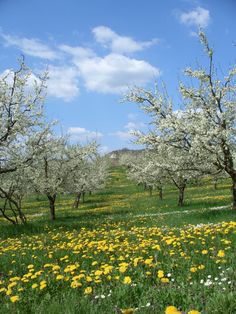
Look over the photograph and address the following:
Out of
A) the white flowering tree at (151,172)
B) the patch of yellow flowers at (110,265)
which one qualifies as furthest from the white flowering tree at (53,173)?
the patch of yellow flowers at (110,265)

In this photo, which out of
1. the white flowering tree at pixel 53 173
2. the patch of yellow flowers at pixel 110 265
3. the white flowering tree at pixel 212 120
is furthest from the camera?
the white flowering tree at pixel 53 173

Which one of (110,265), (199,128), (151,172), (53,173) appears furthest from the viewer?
(151,172)

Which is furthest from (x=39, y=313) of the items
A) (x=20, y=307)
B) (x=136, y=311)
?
(x=136, y=311)

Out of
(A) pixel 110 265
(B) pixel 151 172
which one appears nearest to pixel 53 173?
(B) pixel 151 172

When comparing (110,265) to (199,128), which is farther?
(199,128)

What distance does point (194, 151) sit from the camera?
17.7 m

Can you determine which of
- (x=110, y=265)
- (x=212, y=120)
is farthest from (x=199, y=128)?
(x=110, y=265)

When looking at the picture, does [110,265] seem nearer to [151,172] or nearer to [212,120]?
[212,120]

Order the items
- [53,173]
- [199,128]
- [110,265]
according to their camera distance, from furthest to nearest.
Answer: [53,173], [199,128], [110,265]

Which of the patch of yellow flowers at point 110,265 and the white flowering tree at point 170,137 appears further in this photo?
the white flowering tree at point 170,137

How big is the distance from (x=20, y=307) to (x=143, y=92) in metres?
15.4

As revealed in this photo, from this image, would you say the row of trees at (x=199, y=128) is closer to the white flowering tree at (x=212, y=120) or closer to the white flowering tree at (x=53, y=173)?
the white flowering tree at (x=212, y=120)

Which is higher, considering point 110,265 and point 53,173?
point 53,173

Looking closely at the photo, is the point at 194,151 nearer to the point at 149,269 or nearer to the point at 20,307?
the point at 149,269
